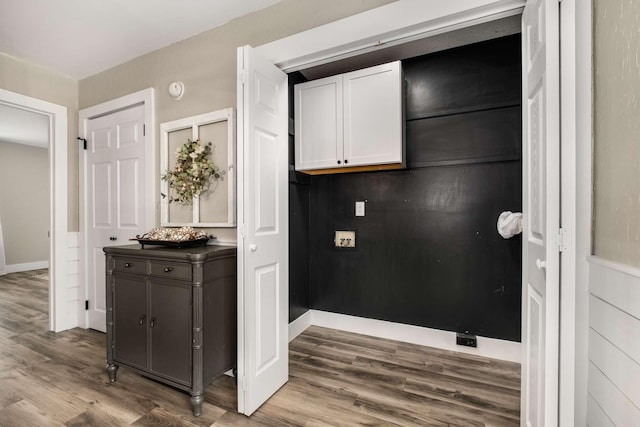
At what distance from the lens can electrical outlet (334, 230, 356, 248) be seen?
279 cm

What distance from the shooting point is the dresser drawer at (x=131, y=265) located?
5.97 feet

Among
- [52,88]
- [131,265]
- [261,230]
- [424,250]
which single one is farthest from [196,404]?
[52,88]

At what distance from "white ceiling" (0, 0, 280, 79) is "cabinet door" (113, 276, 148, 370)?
5.93ft

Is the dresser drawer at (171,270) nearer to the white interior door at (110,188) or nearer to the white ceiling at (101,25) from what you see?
the white interior door at (110,188)

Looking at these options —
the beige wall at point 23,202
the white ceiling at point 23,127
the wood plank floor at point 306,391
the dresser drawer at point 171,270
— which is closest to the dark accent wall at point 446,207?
the wood plank floor at point 306,391

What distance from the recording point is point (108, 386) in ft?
6.29

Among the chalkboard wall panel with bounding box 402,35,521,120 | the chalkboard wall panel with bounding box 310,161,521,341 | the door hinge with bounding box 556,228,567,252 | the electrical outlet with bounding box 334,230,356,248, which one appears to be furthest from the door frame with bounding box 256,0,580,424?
the electrical outlet with bounding box 334,230,356,248

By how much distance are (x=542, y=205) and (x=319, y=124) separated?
184 centimetres

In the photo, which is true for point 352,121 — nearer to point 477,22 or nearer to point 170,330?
point 477,22

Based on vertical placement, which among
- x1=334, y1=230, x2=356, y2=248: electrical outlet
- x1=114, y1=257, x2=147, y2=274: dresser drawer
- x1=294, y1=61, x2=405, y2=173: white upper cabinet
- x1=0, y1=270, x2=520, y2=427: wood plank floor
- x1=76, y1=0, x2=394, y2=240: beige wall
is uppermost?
x1=76, y1=0, x2=394, y2=240: beige wall

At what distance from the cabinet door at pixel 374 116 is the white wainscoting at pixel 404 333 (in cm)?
148

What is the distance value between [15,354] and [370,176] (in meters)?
3.30

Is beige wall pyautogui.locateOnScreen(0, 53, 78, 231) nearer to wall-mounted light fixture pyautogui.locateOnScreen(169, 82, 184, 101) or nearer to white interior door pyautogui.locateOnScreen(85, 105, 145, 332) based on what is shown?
white interior door pyautogui.locateOnScreen(85, 105, 145, 332)

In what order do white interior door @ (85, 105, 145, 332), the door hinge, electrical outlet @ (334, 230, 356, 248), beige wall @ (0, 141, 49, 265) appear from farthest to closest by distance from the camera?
beige wall @ (0, 141, 49, 265) → electrical outlet @ (334, 230, 356, 248) → white interior door @ (85, 105, 145, 332) → the door hinge
